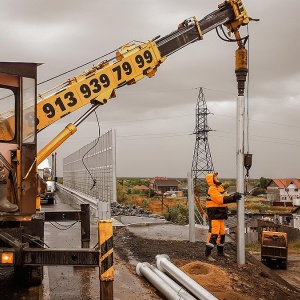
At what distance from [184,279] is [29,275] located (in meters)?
2.36

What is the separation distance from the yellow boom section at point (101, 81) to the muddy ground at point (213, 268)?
130 inches

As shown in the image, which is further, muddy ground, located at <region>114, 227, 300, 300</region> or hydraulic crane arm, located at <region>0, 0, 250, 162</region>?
hydraulic crane arm, located at <region>0, 0, 250, 162</region>

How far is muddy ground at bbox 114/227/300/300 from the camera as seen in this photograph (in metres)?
7.57

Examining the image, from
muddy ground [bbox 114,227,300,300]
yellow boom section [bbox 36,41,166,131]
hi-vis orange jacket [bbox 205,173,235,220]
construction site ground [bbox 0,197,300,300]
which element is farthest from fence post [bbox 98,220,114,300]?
hi-vis orange jacket [bbox 205,173,235,220]

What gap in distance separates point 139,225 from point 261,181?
125 metres

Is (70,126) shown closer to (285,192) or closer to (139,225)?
(139,225)

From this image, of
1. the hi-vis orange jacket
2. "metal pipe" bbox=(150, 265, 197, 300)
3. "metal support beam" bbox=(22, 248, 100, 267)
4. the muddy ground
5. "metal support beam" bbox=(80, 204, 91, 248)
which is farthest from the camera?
the hi-vis orange jacket

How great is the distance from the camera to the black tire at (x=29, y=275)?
6816 mm

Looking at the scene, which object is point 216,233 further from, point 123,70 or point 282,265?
point 282,265

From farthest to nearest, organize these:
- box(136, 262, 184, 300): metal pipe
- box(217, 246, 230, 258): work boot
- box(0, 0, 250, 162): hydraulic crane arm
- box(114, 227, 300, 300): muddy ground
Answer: box(217, 246, 230, 258): work boot → box(0, 0, 250, 162): hydraulic crane arm → box(114, 227, 300, 300): muddy ground → box(136, 262, 184, 300): metal pipe

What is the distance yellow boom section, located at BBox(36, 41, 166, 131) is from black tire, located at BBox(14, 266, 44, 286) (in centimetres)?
252

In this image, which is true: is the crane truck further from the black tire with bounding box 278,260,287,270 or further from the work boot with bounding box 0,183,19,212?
the black tire with bounding box 278,260,287,270

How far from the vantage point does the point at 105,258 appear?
18.5 ft

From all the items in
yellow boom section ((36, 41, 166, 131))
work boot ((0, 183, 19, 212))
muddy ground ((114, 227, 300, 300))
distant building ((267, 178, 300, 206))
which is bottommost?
distant building ((267, 178, 300, 206))
